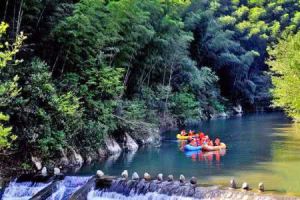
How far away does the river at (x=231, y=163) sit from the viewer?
13.3 m

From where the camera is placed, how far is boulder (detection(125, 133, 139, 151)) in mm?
19000

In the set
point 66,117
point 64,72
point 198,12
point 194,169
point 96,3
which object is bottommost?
point 194,169

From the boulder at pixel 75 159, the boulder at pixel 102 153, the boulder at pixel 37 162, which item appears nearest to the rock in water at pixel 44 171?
the boulder at pixel 37 162

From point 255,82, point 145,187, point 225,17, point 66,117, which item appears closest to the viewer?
point 145,187

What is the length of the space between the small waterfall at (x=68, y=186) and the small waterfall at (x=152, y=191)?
45 cm

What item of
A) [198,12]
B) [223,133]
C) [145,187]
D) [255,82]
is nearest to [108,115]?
[145,187]

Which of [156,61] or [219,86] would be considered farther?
[219,86]

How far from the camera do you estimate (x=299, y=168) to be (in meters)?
14.8

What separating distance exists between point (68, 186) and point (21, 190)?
1160 mm

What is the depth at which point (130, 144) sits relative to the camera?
19188 millimetres

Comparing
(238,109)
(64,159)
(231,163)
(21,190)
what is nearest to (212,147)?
(231,163)

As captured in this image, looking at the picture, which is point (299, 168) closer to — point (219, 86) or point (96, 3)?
point (96, 3)

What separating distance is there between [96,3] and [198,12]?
18.2 meters

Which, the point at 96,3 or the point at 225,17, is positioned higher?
the point at 225,17
